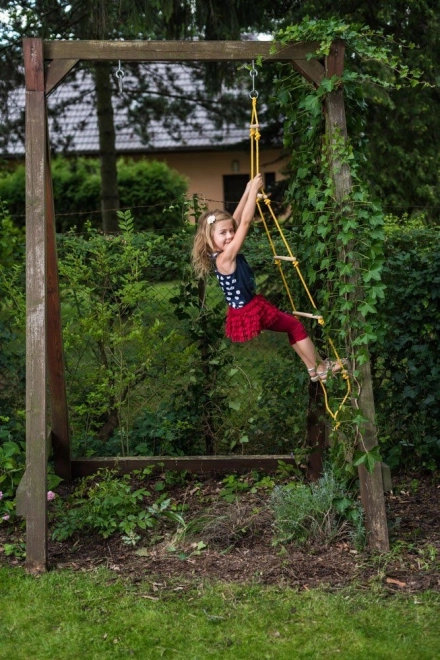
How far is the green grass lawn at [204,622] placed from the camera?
390 cm

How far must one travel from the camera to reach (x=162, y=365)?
6.48m

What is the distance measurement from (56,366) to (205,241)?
1.45 metres

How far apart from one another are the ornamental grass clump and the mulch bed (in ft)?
0.19

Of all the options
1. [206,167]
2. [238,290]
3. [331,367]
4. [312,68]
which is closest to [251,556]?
[331,367]

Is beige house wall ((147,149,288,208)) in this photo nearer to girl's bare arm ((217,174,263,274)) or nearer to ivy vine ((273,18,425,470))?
ivy vine ((273,18,425,470))

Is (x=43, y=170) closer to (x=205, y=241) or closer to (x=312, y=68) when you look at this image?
(x=205, y=241)

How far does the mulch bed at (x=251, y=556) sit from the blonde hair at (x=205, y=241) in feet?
4.93

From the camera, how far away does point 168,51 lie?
4.99m

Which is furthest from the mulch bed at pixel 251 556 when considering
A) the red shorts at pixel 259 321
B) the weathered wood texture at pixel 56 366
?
the red shorts at pixel 259 321

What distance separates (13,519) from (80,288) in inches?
68.2

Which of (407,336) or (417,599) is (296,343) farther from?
(417,599)

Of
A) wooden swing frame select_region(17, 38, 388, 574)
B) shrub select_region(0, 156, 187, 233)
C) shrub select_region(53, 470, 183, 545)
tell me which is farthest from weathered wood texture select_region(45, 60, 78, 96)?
shrub select_region(0, 156, 187, 233)

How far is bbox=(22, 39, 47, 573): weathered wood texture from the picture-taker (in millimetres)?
4762

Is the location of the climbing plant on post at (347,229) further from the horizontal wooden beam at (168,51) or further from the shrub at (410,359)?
the shrub at (410,359)
